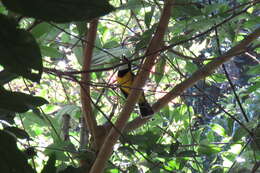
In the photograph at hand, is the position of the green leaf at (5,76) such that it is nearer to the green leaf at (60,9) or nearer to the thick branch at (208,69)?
the green leaf at (60,9)

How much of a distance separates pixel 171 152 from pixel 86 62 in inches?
14.6

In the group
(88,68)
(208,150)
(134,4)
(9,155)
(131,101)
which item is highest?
(134,4)

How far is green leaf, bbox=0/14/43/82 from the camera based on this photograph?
11.8 inches

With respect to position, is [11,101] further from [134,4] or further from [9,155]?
[134,4]

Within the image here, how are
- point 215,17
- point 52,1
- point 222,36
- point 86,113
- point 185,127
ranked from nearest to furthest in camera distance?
point 52,1 < point 215,17 < point 86,113 < point 222,36 < point 185,127

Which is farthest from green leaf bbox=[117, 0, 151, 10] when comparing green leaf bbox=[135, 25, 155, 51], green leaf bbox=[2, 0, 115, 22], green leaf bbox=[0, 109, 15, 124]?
green leaf bbox=[2, 0, 115, 22]

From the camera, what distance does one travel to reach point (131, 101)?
1.04 metres

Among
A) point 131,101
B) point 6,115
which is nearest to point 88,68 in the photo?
point 131,101

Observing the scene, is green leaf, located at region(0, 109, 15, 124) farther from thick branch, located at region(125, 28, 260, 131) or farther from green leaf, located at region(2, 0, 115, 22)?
thick branch, located at region(125, 28, 260, 131)

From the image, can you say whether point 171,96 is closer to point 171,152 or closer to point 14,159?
point 171,152

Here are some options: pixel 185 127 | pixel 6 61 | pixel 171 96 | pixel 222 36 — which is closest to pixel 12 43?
pixel 6 61

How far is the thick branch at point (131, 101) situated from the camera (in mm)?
938

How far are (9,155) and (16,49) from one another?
11 cm

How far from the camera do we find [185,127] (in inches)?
60.5
